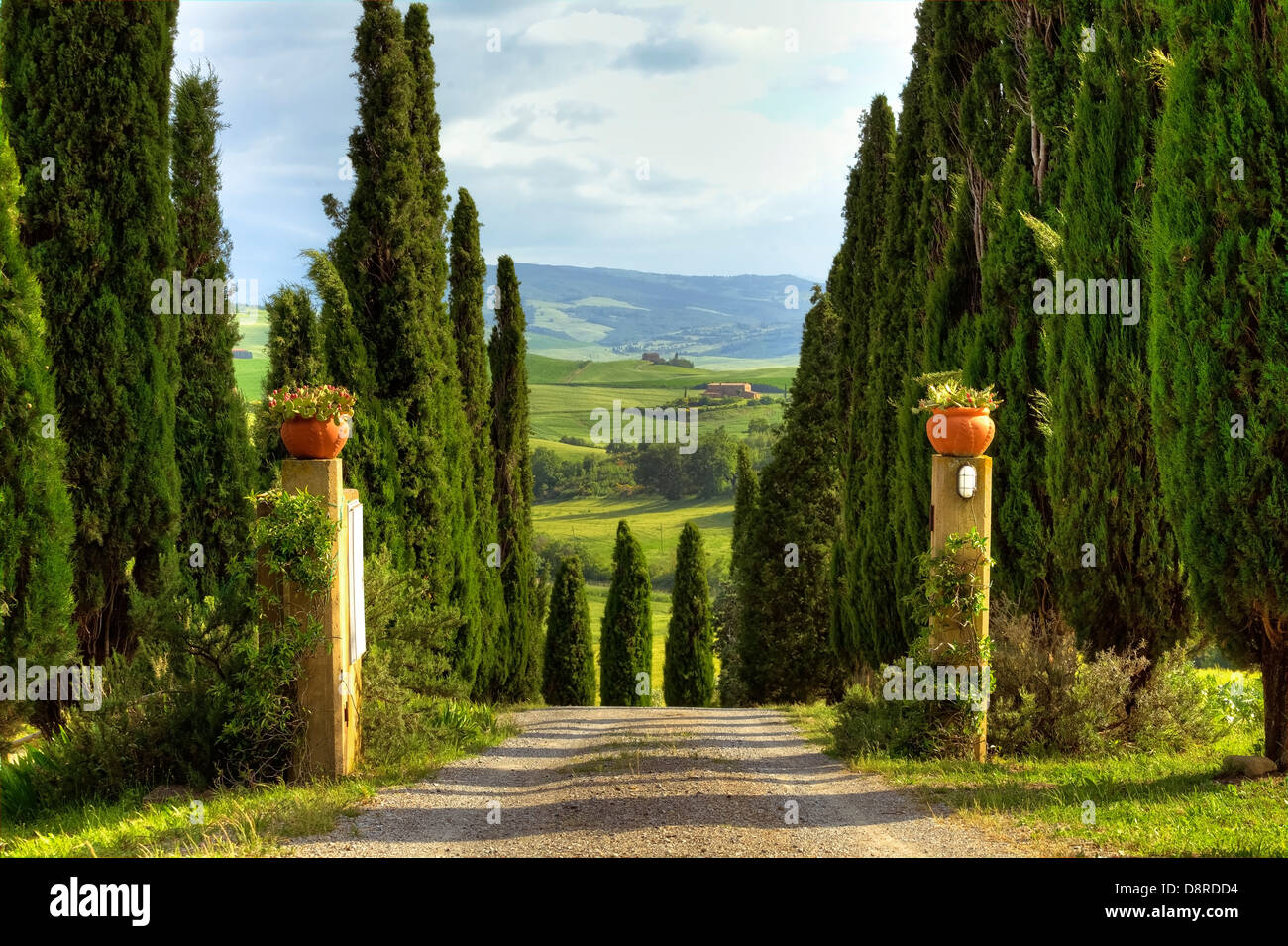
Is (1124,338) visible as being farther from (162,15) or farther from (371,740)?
(162,15)

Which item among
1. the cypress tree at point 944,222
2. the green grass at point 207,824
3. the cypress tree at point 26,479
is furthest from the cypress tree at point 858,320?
the cypress tree at point 26,479

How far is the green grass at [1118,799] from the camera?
534 cm

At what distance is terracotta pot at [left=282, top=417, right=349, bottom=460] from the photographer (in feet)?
24.1

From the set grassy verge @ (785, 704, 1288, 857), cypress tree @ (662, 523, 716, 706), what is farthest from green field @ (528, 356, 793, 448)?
grassy verge @ (785, 704, 1288, 857)

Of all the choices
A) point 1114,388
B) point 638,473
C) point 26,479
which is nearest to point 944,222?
point 1114,388

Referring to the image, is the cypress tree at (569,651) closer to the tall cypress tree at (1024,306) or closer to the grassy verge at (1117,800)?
the tall cypress tree at (1024,306)

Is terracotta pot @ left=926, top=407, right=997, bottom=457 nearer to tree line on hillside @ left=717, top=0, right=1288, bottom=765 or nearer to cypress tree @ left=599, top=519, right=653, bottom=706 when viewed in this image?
tree line on hillside @ left=717, top=0, right=1288, bottom=765

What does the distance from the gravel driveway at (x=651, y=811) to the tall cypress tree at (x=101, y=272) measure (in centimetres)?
377

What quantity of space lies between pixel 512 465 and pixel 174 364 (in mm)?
11759

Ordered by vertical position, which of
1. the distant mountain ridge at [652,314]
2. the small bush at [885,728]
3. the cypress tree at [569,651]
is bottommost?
the cypress tree at [569,651]

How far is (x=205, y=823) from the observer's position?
5910 millimetres

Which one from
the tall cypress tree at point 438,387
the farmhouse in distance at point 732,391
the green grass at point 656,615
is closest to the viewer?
the tall cypress tree at point 438,387

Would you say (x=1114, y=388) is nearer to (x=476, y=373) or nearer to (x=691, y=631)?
(x=476, y=373)

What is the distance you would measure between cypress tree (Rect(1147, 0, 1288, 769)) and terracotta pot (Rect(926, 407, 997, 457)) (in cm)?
139
